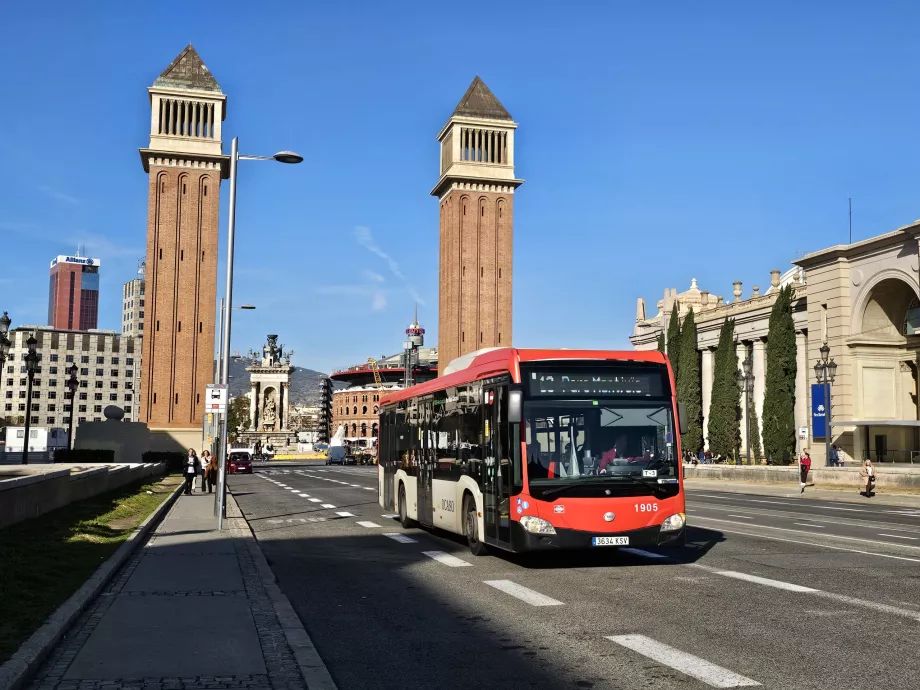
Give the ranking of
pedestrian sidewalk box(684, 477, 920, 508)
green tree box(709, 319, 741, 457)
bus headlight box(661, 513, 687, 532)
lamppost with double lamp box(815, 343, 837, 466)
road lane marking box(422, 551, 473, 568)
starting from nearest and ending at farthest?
bus headlight box(661, 513, 687, 532), road lane marking box(422, 551, 473, 568), pedestrian sidewalk box(684, 477, 920, 508), lamppost with double lamp box(815, 343, 837, 466), green tree box(709, 319, 741, 457)

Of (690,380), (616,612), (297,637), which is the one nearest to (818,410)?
(690,380)

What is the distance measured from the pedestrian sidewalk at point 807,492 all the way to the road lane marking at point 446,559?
21.7 metres

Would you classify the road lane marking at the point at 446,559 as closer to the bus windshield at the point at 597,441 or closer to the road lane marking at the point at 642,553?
the bus windshield at the point at 597,441

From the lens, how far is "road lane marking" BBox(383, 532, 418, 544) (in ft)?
57.8

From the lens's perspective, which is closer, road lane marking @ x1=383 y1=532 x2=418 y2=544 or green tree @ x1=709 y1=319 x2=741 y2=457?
road lane marking @ x1=383 y1=532 x2=418 y2=544

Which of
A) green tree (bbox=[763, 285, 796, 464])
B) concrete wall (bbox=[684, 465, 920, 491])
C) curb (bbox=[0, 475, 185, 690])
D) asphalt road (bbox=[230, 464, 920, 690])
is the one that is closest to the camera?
curb (bbox=[0, 475, 185, 690])

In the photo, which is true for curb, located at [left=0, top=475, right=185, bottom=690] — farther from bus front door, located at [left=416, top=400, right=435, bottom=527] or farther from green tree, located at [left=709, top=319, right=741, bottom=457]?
green tree, located at [left=709, top=319, right=741, bottom=457]

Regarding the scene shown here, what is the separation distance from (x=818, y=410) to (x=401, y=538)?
124 feet

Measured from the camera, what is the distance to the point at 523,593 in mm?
11188

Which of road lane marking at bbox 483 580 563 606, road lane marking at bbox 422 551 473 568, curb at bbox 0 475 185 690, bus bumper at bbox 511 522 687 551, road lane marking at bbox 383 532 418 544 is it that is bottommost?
road lane marking at bbox 383 532 418 544

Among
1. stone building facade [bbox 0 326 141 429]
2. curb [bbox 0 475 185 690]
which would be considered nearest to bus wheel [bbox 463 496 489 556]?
curb [bbox 0 475 185 690]

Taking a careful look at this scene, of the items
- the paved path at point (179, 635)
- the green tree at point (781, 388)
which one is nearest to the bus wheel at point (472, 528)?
the paved path at point (179, 635)

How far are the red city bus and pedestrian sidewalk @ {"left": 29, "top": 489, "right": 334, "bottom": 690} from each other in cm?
334

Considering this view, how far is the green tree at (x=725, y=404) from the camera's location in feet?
227
